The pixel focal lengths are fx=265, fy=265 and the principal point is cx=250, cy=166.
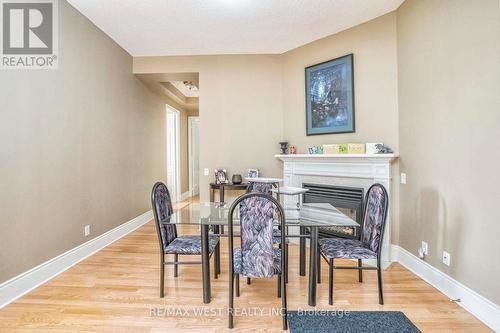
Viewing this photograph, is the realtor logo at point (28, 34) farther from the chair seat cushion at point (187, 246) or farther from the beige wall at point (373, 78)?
the beige wall at point (373, 78)

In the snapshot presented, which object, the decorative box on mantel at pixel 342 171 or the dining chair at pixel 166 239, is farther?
the decorative box on mantel at pixel 342 171

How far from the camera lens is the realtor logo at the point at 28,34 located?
2.31 m

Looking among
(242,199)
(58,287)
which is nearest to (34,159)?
(58,287)

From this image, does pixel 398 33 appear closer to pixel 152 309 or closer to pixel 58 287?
pixel 152 309

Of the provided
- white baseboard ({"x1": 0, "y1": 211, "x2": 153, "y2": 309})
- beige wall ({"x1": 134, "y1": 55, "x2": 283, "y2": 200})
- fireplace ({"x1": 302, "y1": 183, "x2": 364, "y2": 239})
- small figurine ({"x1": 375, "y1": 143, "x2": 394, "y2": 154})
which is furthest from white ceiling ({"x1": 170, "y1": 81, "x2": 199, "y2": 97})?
small figurine ({"x1": 375, "y1": 143, "x2": 394, "y2": 154})

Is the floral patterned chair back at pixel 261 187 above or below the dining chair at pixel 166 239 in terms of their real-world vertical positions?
above

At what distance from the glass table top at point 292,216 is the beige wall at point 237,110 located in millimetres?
1582

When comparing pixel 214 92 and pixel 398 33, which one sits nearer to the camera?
pixel 398 33

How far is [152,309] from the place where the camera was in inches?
84.4

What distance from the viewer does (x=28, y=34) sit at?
8.32 feet

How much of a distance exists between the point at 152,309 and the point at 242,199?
1.24 meters

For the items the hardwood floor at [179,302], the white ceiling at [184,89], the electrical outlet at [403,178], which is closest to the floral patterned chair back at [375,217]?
the hardwood floor at [179,302]

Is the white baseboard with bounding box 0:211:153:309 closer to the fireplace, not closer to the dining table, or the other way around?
the dining table

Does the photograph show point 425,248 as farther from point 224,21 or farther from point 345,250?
point 224,21
